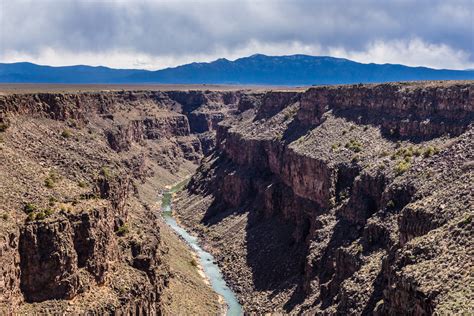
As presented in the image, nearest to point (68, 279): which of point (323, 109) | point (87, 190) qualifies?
point (87, 190)

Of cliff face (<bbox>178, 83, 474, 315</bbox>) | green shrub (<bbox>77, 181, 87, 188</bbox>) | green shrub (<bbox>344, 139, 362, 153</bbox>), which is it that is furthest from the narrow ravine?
green shrub (<bbox>344, 139, 362, 153</bbox>)

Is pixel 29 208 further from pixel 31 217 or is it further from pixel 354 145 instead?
pixel 354 145

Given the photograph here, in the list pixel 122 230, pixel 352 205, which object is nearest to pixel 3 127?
pixel 122 230

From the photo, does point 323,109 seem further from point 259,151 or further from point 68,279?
point 68,279

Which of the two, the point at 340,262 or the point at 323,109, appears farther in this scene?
the point at 323,109

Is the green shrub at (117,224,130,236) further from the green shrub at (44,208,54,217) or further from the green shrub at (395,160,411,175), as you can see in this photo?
the green shrub at (395,160,411,175)
